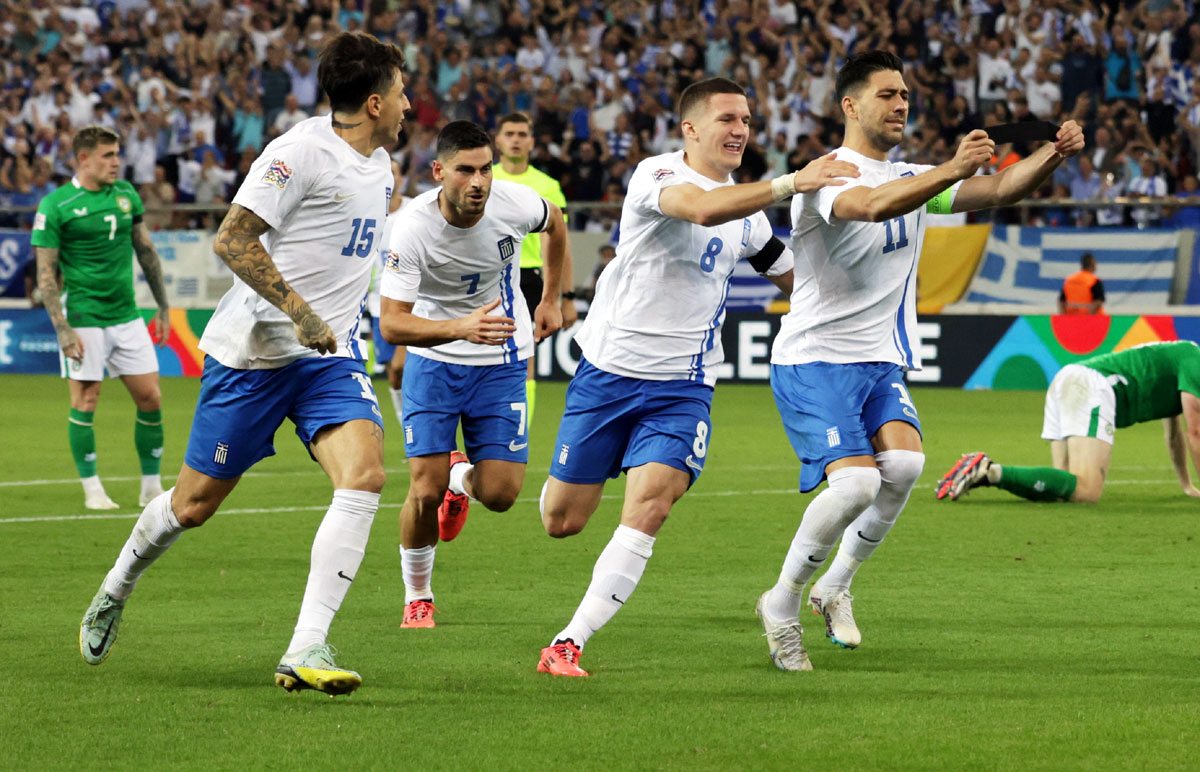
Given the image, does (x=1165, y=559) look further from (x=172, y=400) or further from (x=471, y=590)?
(x=172, y=400)

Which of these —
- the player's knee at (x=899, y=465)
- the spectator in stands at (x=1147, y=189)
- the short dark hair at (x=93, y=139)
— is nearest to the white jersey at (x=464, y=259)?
the player's knee at (x=899, y=465)

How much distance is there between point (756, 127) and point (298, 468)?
36.8ft

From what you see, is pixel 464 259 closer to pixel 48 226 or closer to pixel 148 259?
pixel 148 259

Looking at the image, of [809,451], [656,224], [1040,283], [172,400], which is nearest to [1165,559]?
[809,451]

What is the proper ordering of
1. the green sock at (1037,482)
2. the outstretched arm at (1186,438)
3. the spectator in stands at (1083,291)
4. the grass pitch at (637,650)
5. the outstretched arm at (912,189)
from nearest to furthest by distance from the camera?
the grass pitch at (637,650) < the outstretched arm at (912,189) < the outstretched arm at (1186,438) < the green sock at (1037,482) < the spectator in stands at (1083,291)

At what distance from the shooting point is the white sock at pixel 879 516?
6152 mm

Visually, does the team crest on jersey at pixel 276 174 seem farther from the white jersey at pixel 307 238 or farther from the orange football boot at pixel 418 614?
the orange football boot at pixel 418 614

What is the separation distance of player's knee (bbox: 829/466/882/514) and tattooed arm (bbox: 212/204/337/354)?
6.23 feet

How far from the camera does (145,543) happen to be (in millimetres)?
5848

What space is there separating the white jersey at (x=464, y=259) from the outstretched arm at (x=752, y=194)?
1601mm

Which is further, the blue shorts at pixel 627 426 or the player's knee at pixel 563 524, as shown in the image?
the player's knee at pixel 563 524

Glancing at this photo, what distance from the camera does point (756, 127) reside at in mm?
22391

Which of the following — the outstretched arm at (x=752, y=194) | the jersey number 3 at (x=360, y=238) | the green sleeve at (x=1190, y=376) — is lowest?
the green sleeve at (x=1190, y=376)

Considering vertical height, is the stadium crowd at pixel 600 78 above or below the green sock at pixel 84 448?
above
